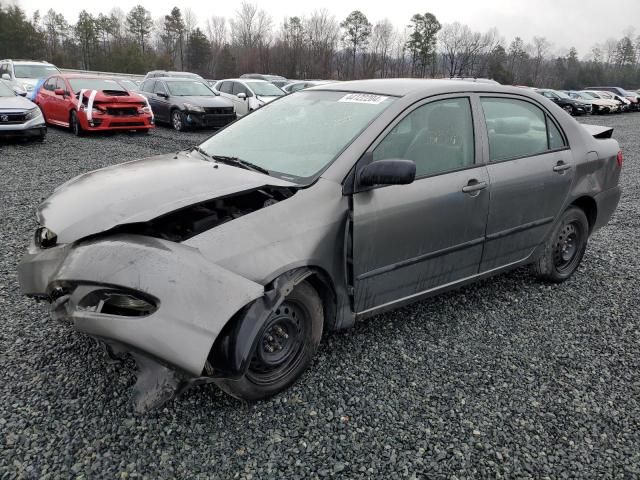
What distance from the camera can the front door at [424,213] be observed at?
274cm

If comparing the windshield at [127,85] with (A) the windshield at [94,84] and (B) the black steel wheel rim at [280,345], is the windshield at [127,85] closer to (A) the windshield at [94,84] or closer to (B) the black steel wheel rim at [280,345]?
(A) the windshield at [94,84]

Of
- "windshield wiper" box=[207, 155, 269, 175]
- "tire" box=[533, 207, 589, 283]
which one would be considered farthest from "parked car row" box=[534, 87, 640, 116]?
"windshield wiper" box=[207, 155, 269, 175]

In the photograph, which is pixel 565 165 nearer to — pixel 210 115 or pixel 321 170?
pixel 321 170

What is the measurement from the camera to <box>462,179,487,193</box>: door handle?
122 inches

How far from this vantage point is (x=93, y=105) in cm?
1127

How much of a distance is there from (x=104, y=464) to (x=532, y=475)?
187 cm

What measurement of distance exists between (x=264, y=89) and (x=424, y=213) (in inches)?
554

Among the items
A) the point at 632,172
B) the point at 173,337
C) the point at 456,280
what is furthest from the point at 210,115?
the point at 173,337

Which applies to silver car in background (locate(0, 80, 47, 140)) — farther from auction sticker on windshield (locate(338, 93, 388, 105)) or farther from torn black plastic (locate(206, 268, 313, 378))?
torn black plastic (locate(206, 268, 313, 378))

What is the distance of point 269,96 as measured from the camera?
15.4 meters

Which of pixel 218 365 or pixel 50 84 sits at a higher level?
pixel 50 84

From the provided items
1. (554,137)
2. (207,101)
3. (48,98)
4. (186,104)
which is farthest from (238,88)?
(554,137)

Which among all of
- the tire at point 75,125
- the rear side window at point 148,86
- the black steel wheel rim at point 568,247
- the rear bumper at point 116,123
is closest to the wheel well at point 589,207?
the black steel wheel rim at point 568,247

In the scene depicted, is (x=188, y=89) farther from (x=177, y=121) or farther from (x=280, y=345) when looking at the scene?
(x=280, y=345)
